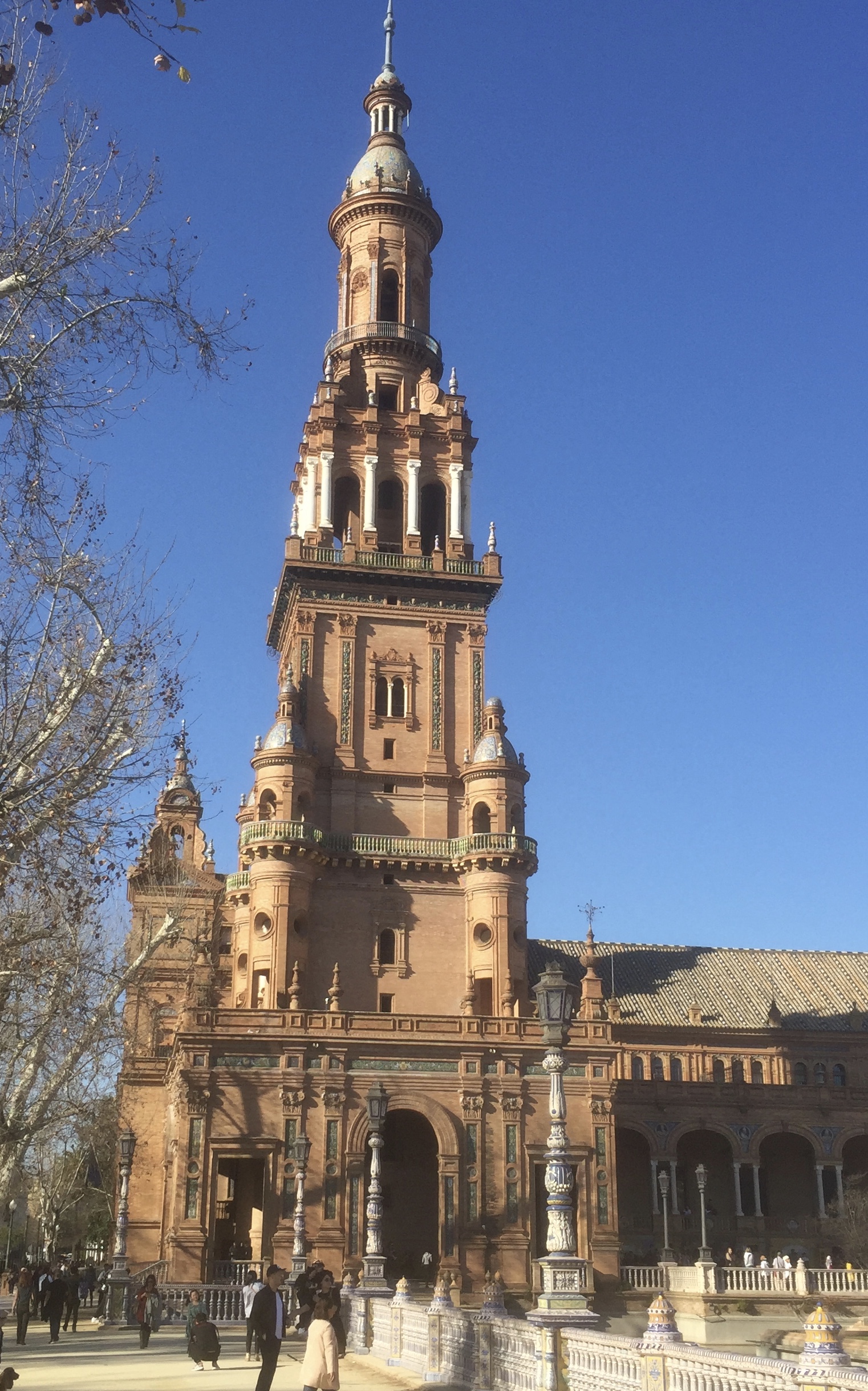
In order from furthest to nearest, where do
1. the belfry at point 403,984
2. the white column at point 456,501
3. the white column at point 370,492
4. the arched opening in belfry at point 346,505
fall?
the arched opening in belfry at point 346,505 → the white column at point 456,501 → the white column at point 370,492 → the belfry at point 403,984

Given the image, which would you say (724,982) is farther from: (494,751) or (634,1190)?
(494,751)

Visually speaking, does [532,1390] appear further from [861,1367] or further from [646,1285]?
[646,1285]

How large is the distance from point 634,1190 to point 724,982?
12406 mm

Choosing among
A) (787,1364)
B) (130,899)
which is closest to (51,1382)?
(787,1364)

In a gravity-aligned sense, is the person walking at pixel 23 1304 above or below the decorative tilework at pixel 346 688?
below

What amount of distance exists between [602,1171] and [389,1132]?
7.81 m

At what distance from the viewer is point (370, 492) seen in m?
60.6

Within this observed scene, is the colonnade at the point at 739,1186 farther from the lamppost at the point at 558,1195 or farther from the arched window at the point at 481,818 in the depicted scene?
the lamppost at the point at 558,1195

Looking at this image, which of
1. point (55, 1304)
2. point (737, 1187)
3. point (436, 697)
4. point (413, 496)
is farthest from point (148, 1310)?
point (413, 496)

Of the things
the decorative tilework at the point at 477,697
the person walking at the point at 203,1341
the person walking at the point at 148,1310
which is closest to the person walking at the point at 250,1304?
the person walking at the point at 203,1341

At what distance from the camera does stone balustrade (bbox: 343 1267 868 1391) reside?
1292 centimetres

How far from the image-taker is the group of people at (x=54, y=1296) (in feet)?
106

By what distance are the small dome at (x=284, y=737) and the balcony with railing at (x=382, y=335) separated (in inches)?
766

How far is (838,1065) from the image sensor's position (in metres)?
67.5
